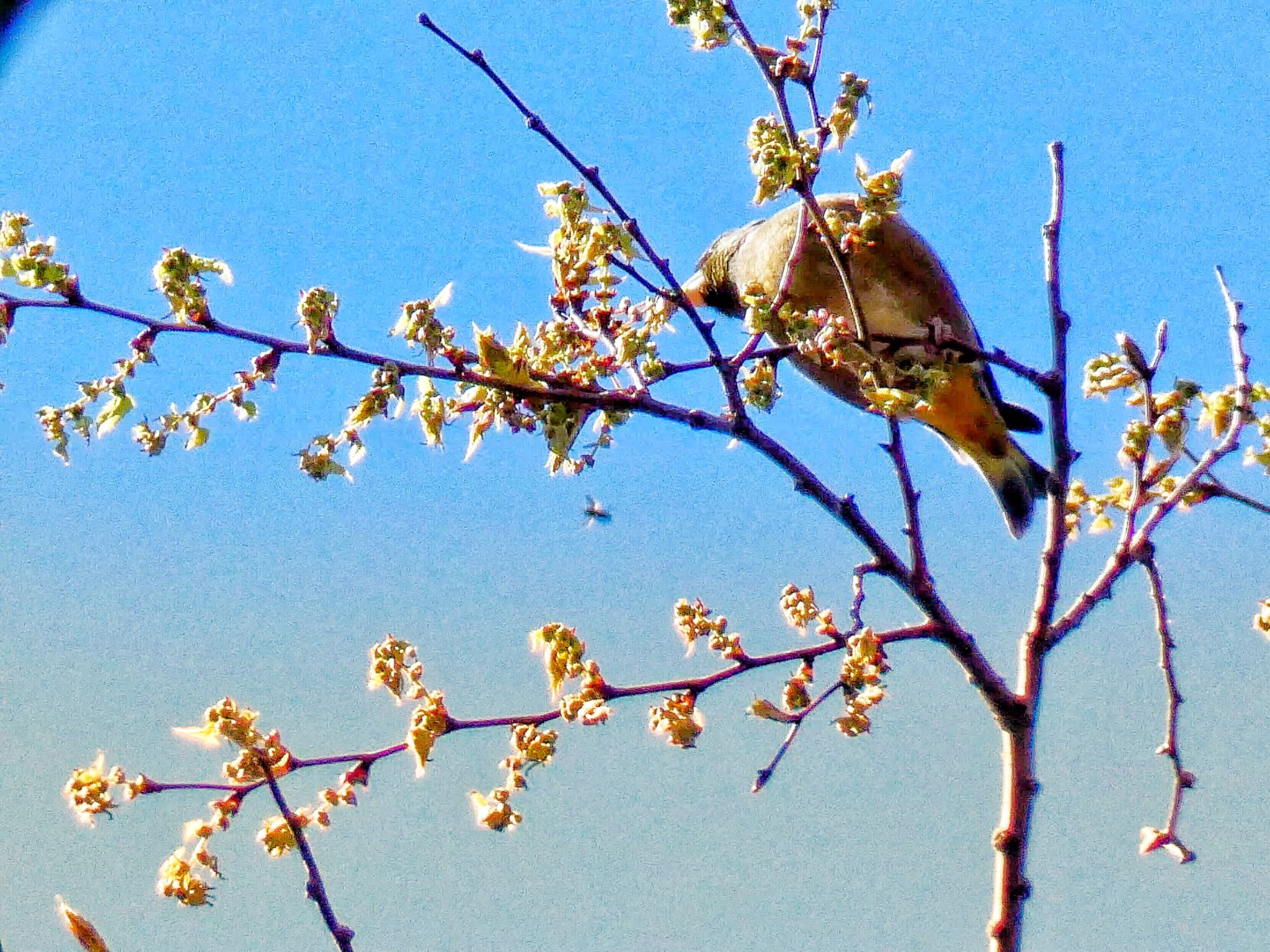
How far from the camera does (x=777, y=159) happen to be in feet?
6.52

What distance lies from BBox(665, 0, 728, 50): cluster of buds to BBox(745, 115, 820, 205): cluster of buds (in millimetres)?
163

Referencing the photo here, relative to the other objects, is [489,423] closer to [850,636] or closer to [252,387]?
[252,387]

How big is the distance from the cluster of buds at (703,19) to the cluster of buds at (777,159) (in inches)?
6.4

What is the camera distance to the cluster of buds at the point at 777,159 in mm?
1994

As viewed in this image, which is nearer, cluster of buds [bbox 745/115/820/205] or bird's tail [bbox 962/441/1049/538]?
cluster of buds [bbox 745/115/820/205]

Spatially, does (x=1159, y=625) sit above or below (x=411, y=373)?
above

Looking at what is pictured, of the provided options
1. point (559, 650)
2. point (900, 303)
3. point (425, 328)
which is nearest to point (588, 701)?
point (559, 650)

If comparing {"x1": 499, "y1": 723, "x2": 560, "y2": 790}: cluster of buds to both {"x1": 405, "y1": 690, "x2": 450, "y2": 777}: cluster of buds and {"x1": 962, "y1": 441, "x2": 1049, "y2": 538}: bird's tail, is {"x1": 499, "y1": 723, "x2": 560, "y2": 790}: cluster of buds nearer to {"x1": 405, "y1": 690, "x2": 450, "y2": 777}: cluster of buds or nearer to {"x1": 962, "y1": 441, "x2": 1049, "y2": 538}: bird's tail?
{"x1": 405, "y1": 690, "x2": 450, "y2": 777}: cluster of buds

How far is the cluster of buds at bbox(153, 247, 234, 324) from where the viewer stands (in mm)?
1922

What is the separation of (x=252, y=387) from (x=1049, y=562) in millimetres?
1589

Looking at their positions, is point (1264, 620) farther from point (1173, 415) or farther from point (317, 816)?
point (317, 816)

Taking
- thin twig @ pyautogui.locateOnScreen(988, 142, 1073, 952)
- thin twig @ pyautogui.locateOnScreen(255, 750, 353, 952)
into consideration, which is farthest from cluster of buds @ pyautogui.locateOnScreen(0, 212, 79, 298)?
thin twig @ pyautogui.locateOnScreen(988, 142, 1073, 952)

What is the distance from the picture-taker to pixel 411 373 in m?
2.04

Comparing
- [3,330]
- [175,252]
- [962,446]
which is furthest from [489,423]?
[962,446]
